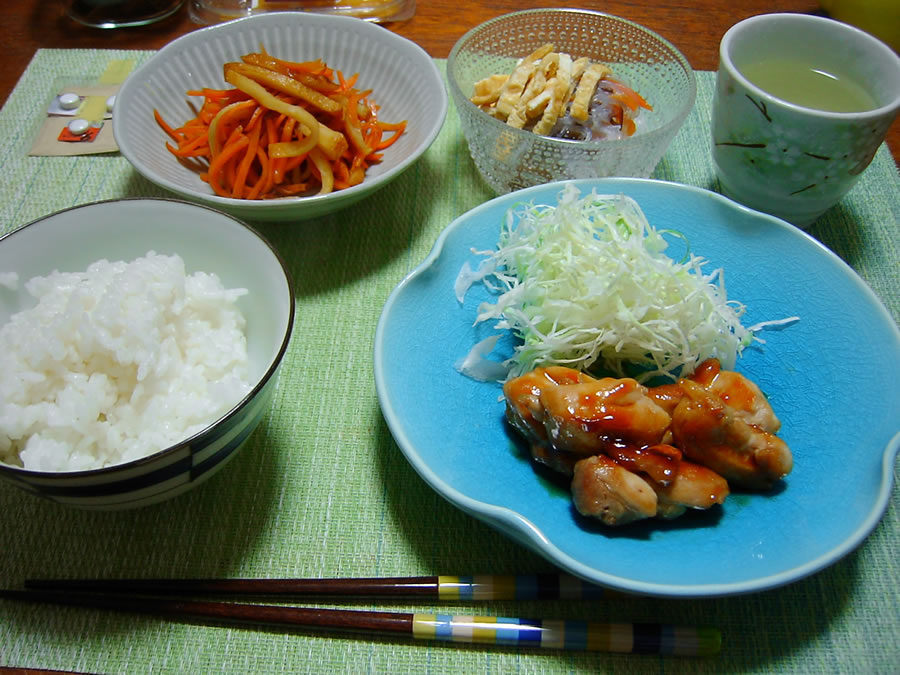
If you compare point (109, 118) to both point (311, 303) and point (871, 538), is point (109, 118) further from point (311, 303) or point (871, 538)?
point (871, 538)

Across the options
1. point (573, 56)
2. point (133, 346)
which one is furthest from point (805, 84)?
point (133, 346)

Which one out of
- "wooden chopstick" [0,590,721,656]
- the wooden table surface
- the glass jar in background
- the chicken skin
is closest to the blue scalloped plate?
the chicken skin

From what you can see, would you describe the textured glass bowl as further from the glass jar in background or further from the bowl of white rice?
the glass jar in background

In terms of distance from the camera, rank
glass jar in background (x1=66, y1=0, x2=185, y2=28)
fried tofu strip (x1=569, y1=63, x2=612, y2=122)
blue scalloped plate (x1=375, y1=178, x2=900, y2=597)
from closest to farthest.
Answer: blue scalloped plate (x1=375, y1=178, x2=900, y2=597)
fried tofu strip (x1=569, y1=63, x2=612, y2=122)
glass jar in background (x1=66, y1=0, x2=185, y2=28)

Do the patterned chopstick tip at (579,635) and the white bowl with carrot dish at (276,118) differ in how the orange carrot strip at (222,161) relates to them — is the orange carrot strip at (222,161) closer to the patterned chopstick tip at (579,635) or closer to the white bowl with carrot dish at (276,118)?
the white bowl with carrot dish at (276,118)

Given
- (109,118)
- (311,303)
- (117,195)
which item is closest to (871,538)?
(311,303)

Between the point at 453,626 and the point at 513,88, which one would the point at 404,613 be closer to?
the point at 453,626

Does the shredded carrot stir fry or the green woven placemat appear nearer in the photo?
the green woven placemat
